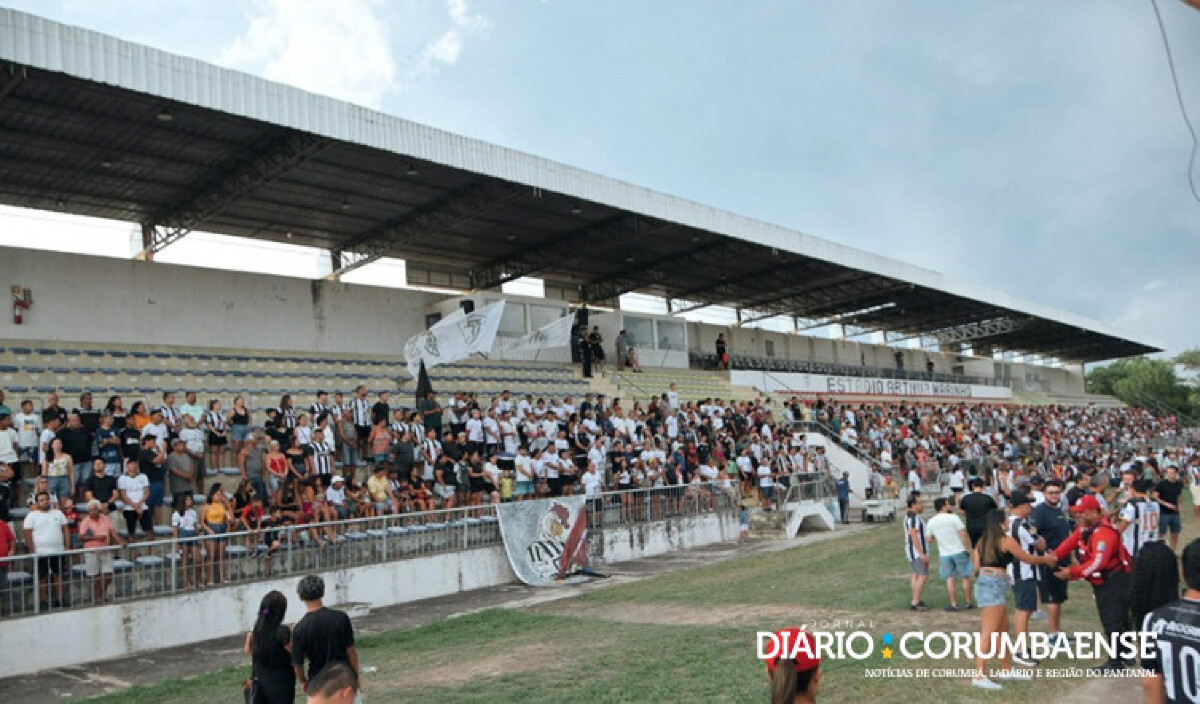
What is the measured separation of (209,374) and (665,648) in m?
14.7

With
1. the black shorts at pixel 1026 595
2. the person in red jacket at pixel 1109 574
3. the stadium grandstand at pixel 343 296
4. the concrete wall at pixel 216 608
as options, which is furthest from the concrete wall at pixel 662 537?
the person in red jacket at pixel 1109 574

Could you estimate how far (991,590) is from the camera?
7777 millimetres

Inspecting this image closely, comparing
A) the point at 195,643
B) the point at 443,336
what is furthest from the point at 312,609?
the point at 443,336

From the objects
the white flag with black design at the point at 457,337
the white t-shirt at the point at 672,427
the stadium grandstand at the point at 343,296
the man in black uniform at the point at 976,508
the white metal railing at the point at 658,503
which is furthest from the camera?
→ the white t-shirt at the point at 672,427

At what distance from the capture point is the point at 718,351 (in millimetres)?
37281

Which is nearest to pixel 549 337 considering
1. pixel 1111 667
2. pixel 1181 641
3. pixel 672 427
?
pixel 672 427

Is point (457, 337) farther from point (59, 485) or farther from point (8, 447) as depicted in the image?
point (8, 447)

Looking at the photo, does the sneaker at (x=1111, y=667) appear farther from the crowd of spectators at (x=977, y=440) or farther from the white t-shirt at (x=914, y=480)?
the white t-shirt at (x=914, y=480)

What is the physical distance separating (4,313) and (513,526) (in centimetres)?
1381

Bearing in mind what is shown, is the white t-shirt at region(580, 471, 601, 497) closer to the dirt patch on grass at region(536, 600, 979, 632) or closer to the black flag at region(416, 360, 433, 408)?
the black flag at region(416, 360, 433, 408)

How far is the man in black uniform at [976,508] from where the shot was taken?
1068 centimetres

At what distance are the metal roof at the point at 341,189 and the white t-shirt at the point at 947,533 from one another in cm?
1406

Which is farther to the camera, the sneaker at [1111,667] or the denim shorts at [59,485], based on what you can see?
the denim shorts at [59,485]

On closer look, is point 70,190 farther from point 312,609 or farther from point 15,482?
point 312,609
